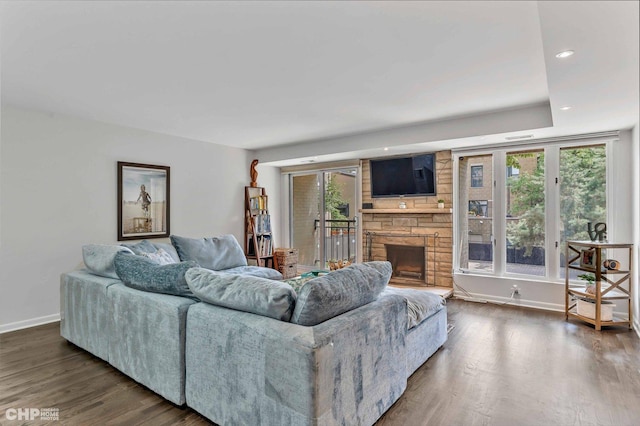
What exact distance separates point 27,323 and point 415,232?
15.7ft

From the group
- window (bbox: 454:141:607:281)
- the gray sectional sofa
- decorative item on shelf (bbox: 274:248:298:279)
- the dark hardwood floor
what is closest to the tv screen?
window (bbox: 454:141:607:281)

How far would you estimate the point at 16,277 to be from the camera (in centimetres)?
353

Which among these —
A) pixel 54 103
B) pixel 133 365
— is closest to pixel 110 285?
pixel 133 365

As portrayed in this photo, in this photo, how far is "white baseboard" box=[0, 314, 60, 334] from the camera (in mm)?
3441

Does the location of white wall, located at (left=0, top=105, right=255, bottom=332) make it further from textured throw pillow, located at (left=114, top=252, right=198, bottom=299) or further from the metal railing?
the metal railing

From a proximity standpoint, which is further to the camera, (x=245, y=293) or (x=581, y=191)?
(x=581, y=191)

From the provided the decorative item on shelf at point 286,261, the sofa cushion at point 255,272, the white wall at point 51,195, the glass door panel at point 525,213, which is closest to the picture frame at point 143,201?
the white wall at point 51,195

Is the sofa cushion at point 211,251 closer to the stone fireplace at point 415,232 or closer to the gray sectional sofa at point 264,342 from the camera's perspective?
the gray sectional sofa at point 264,342

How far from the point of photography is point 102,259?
2.79 metres

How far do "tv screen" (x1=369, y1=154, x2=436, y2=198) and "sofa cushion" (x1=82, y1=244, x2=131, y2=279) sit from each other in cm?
367

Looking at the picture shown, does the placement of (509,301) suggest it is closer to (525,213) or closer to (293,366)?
(525,213)

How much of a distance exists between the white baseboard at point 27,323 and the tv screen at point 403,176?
4391 mm

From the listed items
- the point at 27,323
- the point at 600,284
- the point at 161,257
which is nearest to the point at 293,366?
the point at 161,257

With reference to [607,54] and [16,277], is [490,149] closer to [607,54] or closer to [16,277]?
[607,54]
